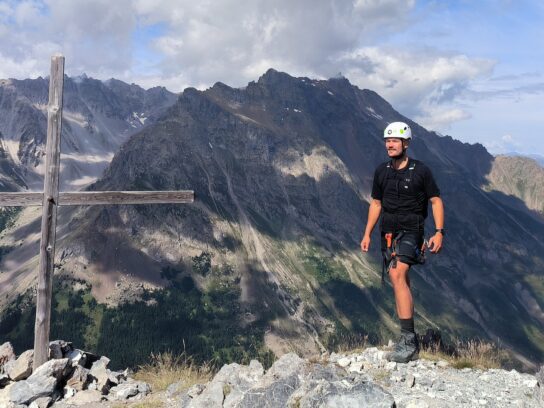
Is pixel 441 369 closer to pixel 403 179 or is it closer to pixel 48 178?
pixel 403 179

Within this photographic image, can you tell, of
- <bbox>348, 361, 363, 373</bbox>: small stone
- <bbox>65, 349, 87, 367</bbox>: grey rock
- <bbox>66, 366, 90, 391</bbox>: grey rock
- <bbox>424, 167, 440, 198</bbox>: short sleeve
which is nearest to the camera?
<bbox>348, 361, 363, 373</bbox>: small stone

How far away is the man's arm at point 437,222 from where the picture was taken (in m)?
9.90

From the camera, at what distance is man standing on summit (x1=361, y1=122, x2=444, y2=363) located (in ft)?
33.4

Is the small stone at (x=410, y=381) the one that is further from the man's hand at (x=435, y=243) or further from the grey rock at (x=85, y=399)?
the grey rock at (x=85, y=399)

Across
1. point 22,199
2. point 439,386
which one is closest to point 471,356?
point 439,386

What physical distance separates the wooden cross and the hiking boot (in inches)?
245


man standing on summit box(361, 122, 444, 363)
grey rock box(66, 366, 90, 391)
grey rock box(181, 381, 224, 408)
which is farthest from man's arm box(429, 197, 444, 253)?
grey rock box(66, 366, 90, 391)

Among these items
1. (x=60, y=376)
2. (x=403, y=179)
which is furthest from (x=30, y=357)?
(x=403, y=179)

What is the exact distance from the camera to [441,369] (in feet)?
32.7

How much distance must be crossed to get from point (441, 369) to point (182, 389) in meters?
Answer: 5.87

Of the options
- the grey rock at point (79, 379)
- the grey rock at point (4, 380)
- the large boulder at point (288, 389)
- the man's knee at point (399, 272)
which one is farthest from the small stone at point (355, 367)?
the grey rock at point (4, 380)

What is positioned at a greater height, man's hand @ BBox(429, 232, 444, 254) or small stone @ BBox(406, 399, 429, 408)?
man's hand @ BBox(429, 232, 444, 254)

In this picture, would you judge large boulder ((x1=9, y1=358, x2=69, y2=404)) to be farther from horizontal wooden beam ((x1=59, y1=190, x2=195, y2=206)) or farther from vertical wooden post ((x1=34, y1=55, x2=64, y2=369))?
horizontal wooden beam ((x1=59, y1=190, x2=195, y2=206))

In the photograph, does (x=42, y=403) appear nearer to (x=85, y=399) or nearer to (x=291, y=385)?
(x=85, y=399)
